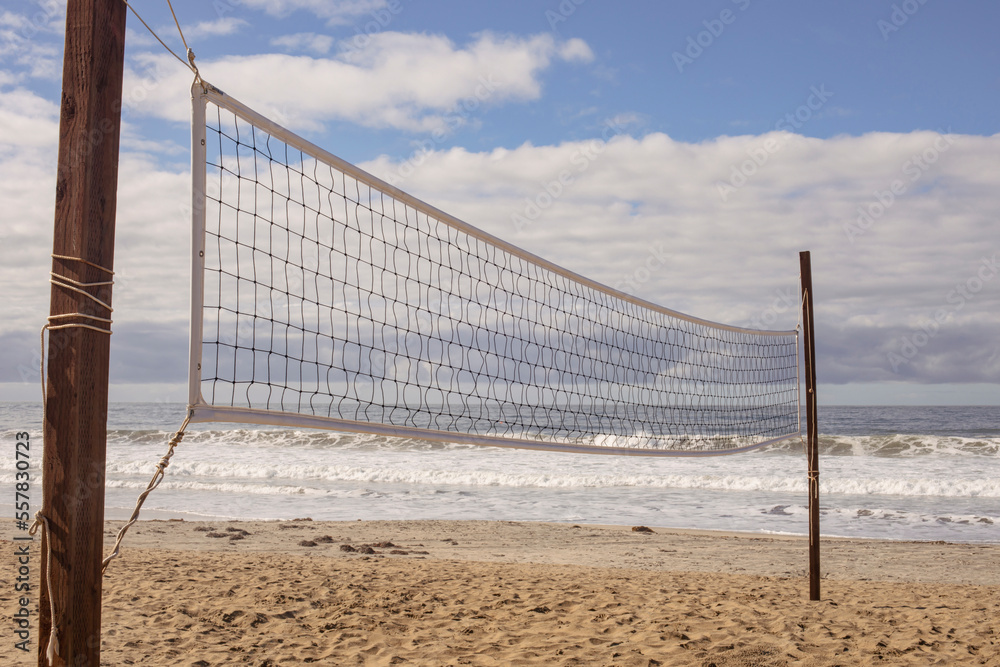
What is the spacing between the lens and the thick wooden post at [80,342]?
6.92 ft

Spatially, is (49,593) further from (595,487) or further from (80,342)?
(595,487)

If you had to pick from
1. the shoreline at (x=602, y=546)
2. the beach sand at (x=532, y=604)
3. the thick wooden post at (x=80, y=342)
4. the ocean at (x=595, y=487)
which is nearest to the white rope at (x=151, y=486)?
the thick wooden post at (x=80, y=342)

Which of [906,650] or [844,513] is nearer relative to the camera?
[906,650]

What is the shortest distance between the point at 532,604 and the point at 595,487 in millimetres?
8464

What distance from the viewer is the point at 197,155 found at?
259cm

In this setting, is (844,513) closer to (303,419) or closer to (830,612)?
(830,612)

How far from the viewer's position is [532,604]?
18.4ft

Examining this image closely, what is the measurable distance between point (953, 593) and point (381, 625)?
4951 mm

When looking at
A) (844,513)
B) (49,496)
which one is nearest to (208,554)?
(49,496)

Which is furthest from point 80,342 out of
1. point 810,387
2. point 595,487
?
point 595,487

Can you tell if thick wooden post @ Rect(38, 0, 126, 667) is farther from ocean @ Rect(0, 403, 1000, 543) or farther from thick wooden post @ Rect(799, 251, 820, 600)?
ocean @ Rect(0, 403, 1000, 543)

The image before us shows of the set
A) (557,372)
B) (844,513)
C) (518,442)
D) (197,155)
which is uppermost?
(197,155)

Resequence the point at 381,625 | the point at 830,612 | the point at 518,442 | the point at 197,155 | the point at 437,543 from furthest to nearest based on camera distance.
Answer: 1. the point at 437,543
2. the point at 830,612
3. the point at 381,625
4. the point at 518,442
5. the point at 197,155

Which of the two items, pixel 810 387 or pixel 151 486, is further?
pixel 810 387
